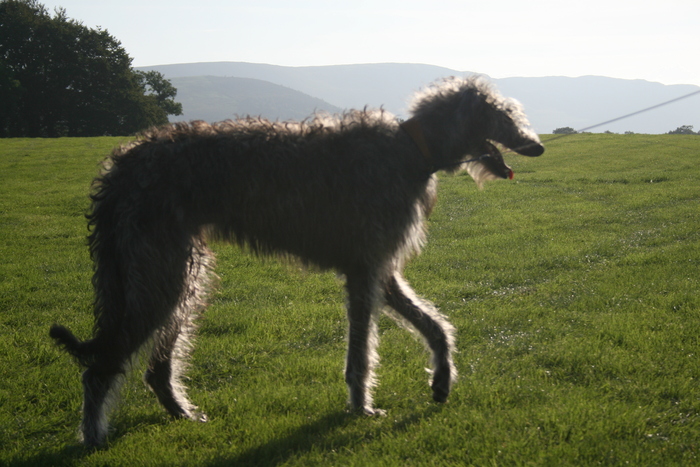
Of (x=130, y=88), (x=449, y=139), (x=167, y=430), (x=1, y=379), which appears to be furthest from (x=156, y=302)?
(x=130, y=88)

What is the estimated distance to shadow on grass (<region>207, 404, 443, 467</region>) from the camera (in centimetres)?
397

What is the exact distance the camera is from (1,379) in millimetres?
5188

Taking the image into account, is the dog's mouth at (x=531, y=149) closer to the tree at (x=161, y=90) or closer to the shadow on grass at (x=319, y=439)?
the shadow on grass at (x=319, y=439)

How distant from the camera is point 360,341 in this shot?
15.0 feet

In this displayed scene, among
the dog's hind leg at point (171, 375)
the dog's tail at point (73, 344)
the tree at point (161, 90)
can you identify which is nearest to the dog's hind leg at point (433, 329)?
the dog's hind leg at point (171, 375)

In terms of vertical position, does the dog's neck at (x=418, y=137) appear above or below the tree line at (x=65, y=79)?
below

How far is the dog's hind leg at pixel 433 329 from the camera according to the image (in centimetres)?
466

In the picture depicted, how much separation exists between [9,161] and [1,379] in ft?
64.3

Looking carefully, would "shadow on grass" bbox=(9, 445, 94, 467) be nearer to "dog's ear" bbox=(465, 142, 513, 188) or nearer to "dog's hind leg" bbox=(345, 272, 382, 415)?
"dog's hind leg" bbox=(345, 272, 382, 415)

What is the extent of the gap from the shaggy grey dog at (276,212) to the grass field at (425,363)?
1.25 feet

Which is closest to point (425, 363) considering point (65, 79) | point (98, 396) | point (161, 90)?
point (98, 396)

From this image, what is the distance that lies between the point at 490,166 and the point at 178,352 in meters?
3.11

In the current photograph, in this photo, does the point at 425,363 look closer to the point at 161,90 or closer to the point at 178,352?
the point at 178,352

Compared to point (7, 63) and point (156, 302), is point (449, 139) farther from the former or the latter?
point (7, 63)
